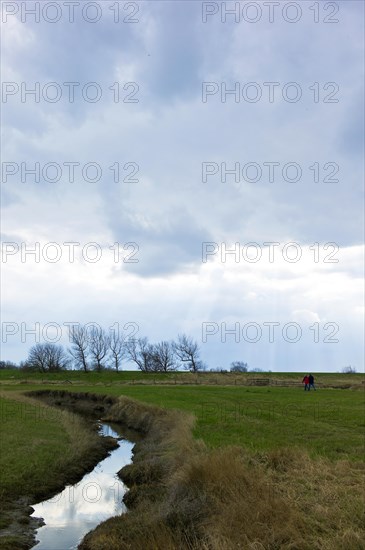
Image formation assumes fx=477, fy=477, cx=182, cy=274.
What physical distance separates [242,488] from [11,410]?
32043mm

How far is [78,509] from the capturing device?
53.8 feet

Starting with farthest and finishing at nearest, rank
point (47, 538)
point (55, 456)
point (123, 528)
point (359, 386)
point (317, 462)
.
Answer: point (359, 386) < point (55, 456) < point (317, 462) < point (47, 538) < point (123, 528)

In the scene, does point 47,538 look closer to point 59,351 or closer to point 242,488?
point 242,488

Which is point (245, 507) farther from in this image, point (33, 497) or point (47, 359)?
point (47, 359)

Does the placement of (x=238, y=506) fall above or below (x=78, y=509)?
above

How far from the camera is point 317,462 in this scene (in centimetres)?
1464

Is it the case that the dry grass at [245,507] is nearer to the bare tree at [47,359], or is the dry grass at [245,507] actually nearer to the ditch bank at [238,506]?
the ditch bank at [238,506]

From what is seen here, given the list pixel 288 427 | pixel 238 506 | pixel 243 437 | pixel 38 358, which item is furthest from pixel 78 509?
pixel 38 358

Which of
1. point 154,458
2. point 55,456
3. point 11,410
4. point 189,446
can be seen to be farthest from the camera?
point 11,410

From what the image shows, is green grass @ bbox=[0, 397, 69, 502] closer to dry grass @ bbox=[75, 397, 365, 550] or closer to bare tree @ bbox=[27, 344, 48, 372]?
dry grass @ bbox=[75, 397, 365, 550]

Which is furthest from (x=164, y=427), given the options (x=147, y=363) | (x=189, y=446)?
(x=147, y=363)

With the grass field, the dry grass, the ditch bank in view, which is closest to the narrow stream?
the ditch bank

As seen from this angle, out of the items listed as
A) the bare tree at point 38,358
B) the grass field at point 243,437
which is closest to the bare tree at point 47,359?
the bare tree at point 38,358

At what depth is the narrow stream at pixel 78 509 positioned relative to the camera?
44.9 feet
